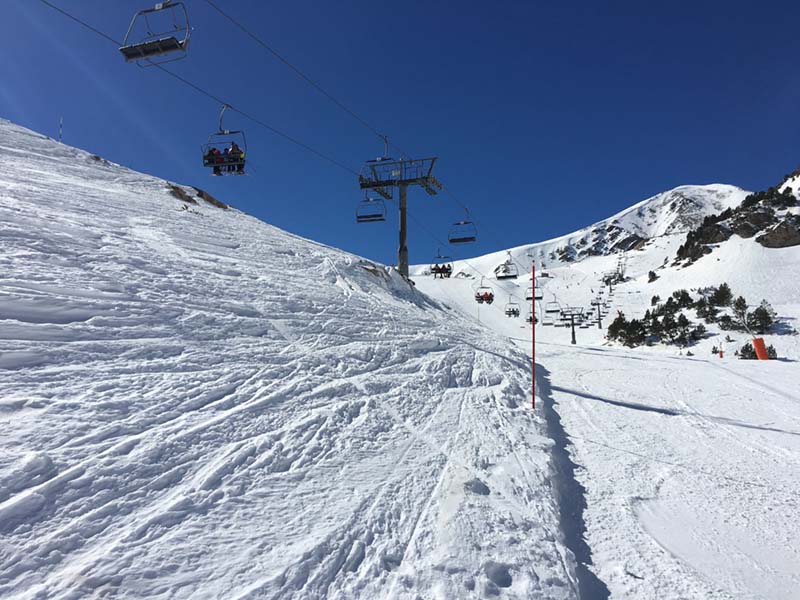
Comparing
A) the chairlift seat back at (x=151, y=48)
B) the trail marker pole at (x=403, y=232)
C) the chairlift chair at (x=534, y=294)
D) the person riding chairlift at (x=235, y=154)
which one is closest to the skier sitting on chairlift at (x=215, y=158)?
the person riding chairlift at (x=235, y=154)

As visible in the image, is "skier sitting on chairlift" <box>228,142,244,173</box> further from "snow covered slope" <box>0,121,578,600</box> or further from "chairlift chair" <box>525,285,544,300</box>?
"chairlift chair" <box>525,285,544,300</box>

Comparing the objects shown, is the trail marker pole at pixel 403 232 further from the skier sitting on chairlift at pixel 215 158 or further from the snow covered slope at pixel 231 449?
the snow covered slope at pixel 231 449

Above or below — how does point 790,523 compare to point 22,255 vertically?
below

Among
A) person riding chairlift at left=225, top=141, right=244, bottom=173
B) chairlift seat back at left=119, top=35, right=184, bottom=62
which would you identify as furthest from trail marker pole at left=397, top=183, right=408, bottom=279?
chairlift seat back at left=119, top=35, right=184, bottom=62

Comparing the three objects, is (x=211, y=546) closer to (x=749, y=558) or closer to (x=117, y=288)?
(x=749, y=558)

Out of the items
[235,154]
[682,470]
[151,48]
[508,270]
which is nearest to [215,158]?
[235,154]

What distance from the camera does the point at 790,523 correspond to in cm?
482

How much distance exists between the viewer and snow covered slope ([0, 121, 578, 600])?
10.5 ft

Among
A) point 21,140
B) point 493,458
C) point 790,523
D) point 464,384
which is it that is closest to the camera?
point 790,523

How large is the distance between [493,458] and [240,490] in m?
3.49

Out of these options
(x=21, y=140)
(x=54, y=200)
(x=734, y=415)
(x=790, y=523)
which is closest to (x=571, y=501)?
(x=790, y=523)

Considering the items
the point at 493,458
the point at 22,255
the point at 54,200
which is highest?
the point at 54,200

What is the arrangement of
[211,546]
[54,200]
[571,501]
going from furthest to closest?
[54,200]
[571,501]
[211,546]

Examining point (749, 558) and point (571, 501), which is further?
point (571, 501)
